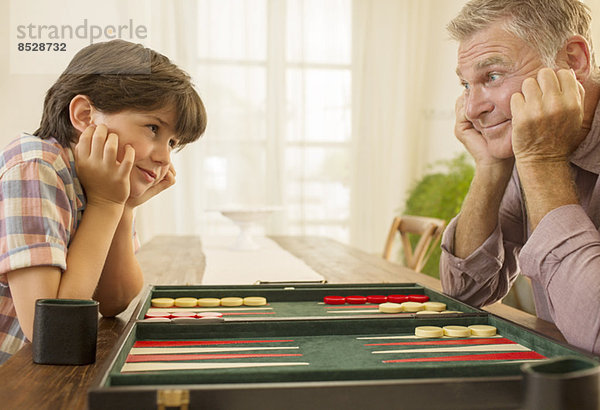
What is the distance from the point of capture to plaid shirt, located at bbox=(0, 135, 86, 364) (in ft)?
3.67

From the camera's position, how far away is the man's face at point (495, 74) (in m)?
1.33

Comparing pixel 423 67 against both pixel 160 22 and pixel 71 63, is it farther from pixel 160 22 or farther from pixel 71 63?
pixel 71 63

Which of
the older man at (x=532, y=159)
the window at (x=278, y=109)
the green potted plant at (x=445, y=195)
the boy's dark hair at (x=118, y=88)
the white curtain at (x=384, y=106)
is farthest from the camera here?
the white curtain at (x=384, y=106)

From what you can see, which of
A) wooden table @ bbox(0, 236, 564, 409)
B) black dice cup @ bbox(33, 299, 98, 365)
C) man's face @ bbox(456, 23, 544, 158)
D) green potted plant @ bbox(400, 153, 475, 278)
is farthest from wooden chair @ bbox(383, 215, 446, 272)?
black dice cup @ bbox(33, 299, 98, 365)

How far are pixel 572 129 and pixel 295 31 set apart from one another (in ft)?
16.2

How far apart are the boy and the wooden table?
12cm

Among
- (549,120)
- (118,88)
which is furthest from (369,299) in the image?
(118,88)

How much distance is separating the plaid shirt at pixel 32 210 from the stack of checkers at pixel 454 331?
0.68 meters

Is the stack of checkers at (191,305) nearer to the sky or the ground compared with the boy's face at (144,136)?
nearer to the ground

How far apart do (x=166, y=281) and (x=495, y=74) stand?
1150 millimetres

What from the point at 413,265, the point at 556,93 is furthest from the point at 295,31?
the point at 556,93

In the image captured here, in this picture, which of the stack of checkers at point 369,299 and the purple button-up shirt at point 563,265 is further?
the stack of checkers at point 369,299

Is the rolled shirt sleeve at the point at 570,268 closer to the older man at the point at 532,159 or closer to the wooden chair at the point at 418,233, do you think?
the older man at the point at 532,159

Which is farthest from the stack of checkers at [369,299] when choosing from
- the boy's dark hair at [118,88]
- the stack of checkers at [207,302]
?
the boy's dark hair at [118,88]
